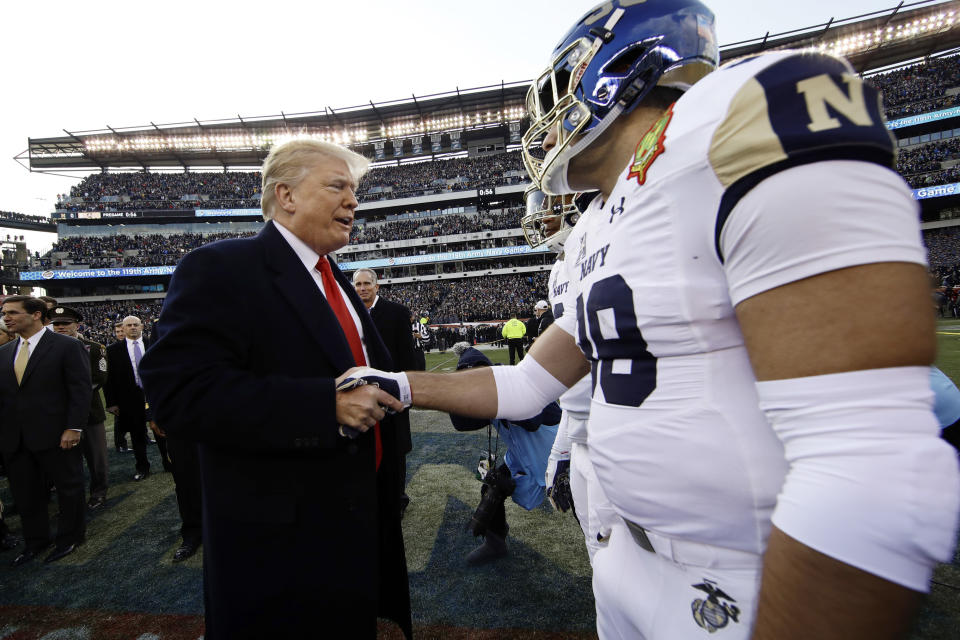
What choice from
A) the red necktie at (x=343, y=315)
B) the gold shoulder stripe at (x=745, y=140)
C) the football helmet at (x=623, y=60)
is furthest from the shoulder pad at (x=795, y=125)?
the red necktie at (x=343, y=315)

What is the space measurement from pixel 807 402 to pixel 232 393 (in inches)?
54.7

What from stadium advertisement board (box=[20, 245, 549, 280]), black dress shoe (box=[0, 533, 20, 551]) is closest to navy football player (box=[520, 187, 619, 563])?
black dress shoe (box=[0, 533, 20, 551])

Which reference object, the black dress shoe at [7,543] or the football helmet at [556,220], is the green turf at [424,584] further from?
the football helmet at [556,220]

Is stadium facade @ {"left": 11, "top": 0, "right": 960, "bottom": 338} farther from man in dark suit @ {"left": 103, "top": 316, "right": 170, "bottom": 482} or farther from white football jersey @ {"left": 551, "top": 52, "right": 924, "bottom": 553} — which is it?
white football jersey @ {"left": 551, "top": 52, "right": 924, "bottom": 553}

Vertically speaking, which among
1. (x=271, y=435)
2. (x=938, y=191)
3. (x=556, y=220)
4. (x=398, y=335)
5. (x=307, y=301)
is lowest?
(x=271, y=435)

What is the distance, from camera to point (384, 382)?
138cm

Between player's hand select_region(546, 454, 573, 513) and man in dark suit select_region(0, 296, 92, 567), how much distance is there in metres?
4.38

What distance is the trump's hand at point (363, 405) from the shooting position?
1.31 meters

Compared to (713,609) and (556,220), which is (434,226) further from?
(713,609)

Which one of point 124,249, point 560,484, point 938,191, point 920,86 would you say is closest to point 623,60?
point 560,484

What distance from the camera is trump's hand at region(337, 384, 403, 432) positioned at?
1.31 metres

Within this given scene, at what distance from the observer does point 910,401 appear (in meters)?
0.56

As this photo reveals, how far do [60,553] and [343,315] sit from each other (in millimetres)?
4247

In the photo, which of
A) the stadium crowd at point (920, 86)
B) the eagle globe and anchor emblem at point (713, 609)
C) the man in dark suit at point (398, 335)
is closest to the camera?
the eagle globe and anchor emblem at point (713, 609)
